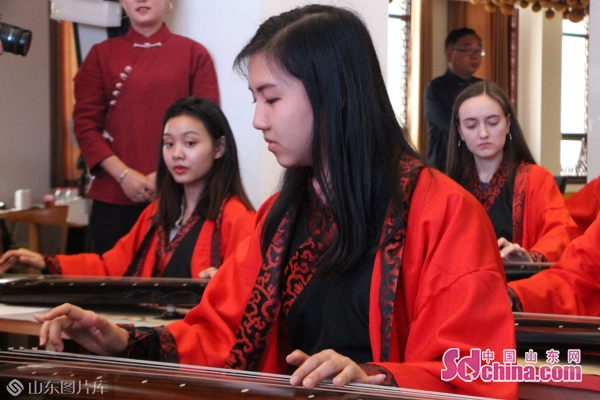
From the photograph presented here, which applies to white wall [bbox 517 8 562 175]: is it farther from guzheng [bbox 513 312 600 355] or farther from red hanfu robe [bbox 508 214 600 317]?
guzheng [bbox 513 312 600 355]

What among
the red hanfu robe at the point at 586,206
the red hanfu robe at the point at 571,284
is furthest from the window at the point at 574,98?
the red hanfu robe at the point at 571,284

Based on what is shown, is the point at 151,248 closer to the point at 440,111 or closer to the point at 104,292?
the point at 104,292

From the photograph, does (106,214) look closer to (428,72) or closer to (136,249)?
(136,249)

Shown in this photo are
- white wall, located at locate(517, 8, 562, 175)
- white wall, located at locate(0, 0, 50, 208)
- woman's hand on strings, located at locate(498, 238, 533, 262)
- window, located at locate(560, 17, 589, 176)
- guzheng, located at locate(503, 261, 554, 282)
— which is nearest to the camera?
guzheng, located at locate(503, 261, 554, 282)

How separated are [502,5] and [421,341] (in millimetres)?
6299

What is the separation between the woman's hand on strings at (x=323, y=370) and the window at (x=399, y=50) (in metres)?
7.48

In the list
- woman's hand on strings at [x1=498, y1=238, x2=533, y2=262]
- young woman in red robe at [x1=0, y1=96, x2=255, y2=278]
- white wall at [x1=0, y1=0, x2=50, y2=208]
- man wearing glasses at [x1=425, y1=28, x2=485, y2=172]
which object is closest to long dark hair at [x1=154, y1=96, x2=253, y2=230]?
young woman in red robe at [x1=0, y1=96, x2=255, y2=278]

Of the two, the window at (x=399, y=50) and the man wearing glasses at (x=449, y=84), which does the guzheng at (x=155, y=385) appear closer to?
the man wearing glasses at (x=449, y=84)

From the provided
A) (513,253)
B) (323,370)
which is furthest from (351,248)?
(513,253)

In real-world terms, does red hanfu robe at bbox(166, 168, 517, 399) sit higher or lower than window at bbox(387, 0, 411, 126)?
lower

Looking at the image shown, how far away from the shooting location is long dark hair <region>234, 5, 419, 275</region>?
49.8 inches

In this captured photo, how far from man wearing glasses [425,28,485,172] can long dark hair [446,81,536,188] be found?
139 cm

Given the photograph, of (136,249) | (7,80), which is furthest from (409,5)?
(136,249)

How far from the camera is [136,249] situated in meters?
2.68
